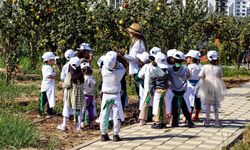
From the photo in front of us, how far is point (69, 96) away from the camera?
950 cm

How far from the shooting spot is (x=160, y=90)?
9.88 m

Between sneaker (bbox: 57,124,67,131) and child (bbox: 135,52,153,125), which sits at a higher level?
child (bbox: 135,52,153,125)

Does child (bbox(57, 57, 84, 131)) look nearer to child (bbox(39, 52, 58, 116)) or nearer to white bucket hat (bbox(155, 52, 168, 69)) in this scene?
child (bbox(39, 52, 58, 116))

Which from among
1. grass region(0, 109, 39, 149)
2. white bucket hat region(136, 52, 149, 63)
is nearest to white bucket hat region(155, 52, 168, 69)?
white bucket hat region(136, 52, 149, 63)

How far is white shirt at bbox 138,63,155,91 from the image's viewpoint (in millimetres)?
9945

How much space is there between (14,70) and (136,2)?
3.73 metres

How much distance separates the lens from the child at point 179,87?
9.98 metres

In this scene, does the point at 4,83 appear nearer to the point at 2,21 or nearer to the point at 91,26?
the point at 2,21

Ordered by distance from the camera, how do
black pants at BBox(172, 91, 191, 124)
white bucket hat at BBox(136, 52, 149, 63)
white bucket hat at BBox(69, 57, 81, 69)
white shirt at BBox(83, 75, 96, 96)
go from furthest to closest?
white bucket hat at BBox(136, 52, 149, 63) < black pants at BBox(172, 91, 191, 124) < white shirt at BBox(83, 75, 96, 96) < white bucket hat at BBox(69, 57, 81, 69)

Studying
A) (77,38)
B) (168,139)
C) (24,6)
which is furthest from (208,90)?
(24,6)

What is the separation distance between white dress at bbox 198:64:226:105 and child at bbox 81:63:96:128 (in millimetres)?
1984

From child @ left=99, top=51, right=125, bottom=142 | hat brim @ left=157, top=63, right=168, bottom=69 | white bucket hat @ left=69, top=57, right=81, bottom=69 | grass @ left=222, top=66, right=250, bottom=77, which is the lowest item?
grass @ left=222, top=66, right=250, bottom=77

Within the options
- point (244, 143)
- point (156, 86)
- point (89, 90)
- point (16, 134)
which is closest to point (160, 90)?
point (156, 86)

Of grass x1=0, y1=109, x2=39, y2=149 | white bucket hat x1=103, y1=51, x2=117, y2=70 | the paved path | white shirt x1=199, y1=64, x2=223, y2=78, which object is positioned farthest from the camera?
white shirt x1=199, y1=64, x2=223, y2=78
